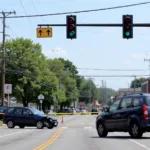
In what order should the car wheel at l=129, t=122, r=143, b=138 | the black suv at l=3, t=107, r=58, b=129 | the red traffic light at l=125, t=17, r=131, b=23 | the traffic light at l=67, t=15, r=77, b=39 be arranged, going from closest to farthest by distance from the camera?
the car wheel at l=129, t=122, r=143, b=138 → the red traffic light at l=125, t=17, r=131, b=23 → the traffic light at l=67, t=15, r=77, b=39 → the black suv at l=3, t=107, r=58, b=129

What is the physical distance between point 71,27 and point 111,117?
5.23 m

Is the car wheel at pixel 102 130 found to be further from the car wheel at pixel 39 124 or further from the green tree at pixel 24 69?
the green tree at pixel 24 69

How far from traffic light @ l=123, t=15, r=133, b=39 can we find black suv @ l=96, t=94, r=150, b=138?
12.6 feet

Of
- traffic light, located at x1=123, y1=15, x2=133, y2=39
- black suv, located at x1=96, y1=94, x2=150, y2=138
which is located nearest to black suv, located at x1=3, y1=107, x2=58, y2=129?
black suv, located at x1=96, y1=94, x2=150, y2=138

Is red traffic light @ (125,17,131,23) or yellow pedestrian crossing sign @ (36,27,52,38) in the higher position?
red traffic light @ (125,17,131,23)

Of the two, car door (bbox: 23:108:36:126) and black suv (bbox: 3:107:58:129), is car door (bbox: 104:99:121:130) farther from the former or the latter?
car door (bbox: 23:108:36:126)

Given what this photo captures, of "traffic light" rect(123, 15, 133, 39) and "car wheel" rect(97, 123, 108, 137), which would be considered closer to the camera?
"car wheel" rect(97, 123, 108, 137)

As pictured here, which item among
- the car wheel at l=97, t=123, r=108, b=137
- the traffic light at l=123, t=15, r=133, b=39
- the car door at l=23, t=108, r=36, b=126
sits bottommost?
the car wheel at l=97, t=123, r=108, b=137

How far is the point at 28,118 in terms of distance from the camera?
3522 centimetres

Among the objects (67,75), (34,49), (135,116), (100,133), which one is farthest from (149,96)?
(67,75)

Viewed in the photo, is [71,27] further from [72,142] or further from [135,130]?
[72,142]

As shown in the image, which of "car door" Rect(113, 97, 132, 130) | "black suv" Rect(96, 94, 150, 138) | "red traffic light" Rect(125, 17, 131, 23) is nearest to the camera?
"black suv" Rect(96, 94, 150, 138)

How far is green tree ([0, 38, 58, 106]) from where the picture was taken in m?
77.5

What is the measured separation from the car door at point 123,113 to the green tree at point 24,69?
5338cm
